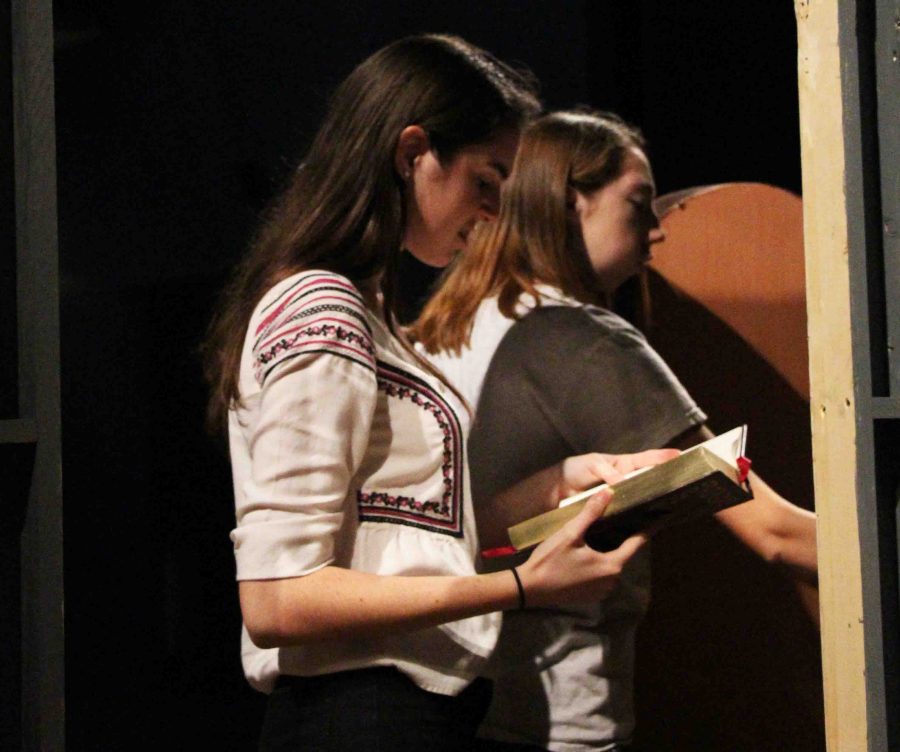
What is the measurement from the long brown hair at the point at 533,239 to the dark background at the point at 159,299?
0.52 metres

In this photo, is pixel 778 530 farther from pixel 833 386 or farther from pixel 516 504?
pixel 833 386

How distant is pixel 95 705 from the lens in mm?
2182

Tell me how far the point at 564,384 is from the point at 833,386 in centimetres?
69

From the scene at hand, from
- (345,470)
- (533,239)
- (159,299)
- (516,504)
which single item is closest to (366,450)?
(345,470)

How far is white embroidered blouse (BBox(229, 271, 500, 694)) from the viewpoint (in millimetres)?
1366

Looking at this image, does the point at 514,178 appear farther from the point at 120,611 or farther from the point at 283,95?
the point at 120,611

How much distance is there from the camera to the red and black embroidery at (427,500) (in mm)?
1457

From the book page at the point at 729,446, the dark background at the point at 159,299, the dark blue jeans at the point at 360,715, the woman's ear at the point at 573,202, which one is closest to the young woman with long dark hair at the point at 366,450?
the dark blue jeans at the point at 360,715

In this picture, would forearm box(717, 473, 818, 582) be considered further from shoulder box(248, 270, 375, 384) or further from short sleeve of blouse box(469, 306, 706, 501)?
shoulder box(248, 270, 375, 384)

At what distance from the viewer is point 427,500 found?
Result: 1.49 m

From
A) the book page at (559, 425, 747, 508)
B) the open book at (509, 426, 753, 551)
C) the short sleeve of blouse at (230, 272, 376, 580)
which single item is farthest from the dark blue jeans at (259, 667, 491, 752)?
the book page at (559, 425, 747, 508)

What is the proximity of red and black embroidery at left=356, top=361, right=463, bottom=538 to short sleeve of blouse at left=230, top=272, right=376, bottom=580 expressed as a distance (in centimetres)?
6

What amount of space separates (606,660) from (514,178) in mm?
806

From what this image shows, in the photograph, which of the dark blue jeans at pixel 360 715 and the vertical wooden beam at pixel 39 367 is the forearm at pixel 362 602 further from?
the vertical wooden beam at pixel 39 367
